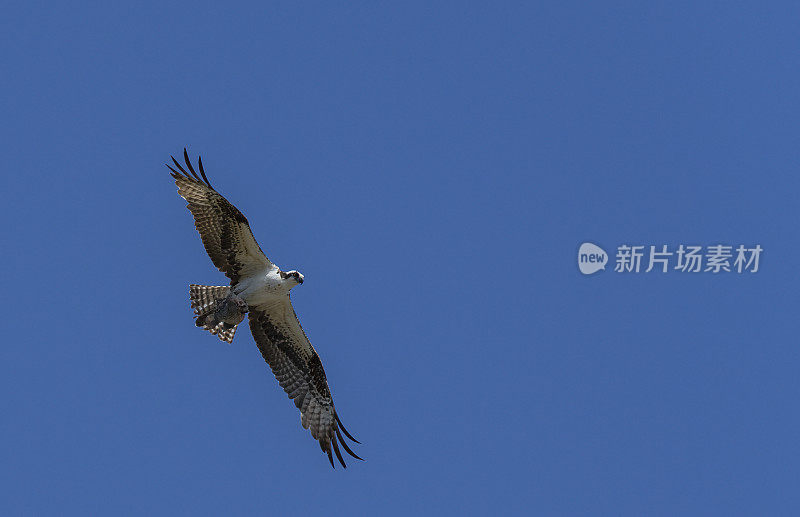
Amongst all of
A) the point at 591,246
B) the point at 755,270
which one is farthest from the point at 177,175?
the point at 755,270

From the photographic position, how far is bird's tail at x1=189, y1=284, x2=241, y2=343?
29.1m

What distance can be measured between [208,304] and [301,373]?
272 cm

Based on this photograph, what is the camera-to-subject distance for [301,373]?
101 feet

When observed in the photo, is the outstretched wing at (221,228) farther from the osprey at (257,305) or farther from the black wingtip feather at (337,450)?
the black wingtip feather at (337,450)

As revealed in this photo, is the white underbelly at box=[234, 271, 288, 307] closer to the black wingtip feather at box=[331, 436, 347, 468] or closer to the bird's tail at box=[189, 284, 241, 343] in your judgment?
the bird's tail at box=[189, 284, 241, 343]

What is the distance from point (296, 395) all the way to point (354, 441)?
1.46 m

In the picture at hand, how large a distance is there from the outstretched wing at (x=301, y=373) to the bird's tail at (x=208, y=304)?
1.13 metres

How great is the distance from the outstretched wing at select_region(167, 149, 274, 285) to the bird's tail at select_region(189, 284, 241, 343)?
354 millimetres

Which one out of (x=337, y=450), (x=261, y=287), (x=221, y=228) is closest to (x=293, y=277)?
(x=261, y=287)

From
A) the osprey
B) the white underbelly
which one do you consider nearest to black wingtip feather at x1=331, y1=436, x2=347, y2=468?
the osprey

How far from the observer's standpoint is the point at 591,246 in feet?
108

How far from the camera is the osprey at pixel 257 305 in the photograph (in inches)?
1132

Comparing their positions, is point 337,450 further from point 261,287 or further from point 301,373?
point 261,287

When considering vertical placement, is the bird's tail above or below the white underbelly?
below
